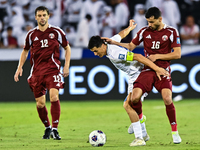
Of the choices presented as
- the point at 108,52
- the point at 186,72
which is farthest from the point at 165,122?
the point at 186,72

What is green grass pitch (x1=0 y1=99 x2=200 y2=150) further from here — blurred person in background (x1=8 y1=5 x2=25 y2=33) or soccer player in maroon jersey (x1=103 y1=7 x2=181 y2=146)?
blurred person in background (x1=8 y1=5 x2=25 y2=33)

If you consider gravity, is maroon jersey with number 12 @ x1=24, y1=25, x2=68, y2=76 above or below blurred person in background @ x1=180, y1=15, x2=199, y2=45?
below

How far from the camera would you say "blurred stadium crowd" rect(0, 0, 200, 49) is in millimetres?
13320

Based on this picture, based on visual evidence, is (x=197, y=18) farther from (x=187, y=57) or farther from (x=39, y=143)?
(x=39, y=143)

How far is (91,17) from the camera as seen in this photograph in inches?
534

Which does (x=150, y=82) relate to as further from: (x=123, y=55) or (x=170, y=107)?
(x=123, y=55)

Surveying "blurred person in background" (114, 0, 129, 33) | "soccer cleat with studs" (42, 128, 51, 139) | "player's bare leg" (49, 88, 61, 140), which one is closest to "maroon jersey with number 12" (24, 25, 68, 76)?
"player's bare leg" (49, 88, 61, 140)

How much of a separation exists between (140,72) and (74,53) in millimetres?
6693

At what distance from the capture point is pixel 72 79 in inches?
492

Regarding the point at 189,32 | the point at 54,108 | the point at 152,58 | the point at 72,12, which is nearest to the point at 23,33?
the point at 72,12

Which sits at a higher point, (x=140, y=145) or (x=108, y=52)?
(x=108, y=52)

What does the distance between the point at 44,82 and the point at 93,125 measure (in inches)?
71.8

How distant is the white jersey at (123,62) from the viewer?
569 cm

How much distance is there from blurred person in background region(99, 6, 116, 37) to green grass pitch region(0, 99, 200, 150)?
243 centimetres
